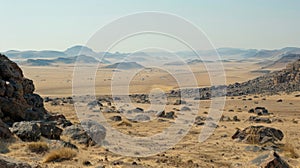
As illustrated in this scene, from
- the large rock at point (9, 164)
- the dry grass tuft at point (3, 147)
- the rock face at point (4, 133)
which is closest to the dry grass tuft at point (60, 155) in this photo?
the dry grass tuft at point (3, 147)

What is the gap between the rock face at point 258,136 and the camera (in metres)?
17.3

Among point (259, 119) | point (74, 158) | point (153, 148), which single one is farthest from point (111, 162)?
point (259, 119)

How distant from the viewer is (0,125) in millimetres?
12461

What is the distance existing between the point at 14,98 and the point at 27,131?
4377 millimetres

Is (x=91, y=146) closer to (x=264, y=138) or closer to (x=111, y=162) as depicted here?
(x=111, y=162)

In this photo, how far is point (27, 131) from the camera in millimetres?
12852

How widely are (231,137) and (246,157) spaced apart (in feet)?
18.0

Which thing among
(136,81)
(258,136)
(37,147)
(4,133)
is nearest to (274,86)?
(136,81)

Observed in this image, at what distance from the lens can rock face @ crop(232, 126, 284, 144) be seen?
56.7 feet

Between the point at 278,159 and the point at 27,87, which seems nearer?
the point at 278,159

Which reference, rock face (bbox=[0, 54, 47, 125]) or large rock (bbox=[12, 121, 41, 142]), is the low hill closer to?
rock face (bbox=[0, 54, 47, 125])

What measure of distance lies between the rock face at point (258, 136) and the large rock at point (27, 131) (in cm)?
952

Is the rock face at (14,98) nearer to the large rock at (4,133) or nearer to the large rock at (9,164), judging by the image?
the large rock at (4,133)

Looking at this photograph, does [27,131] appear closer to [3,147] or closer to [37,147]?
[3,147]
